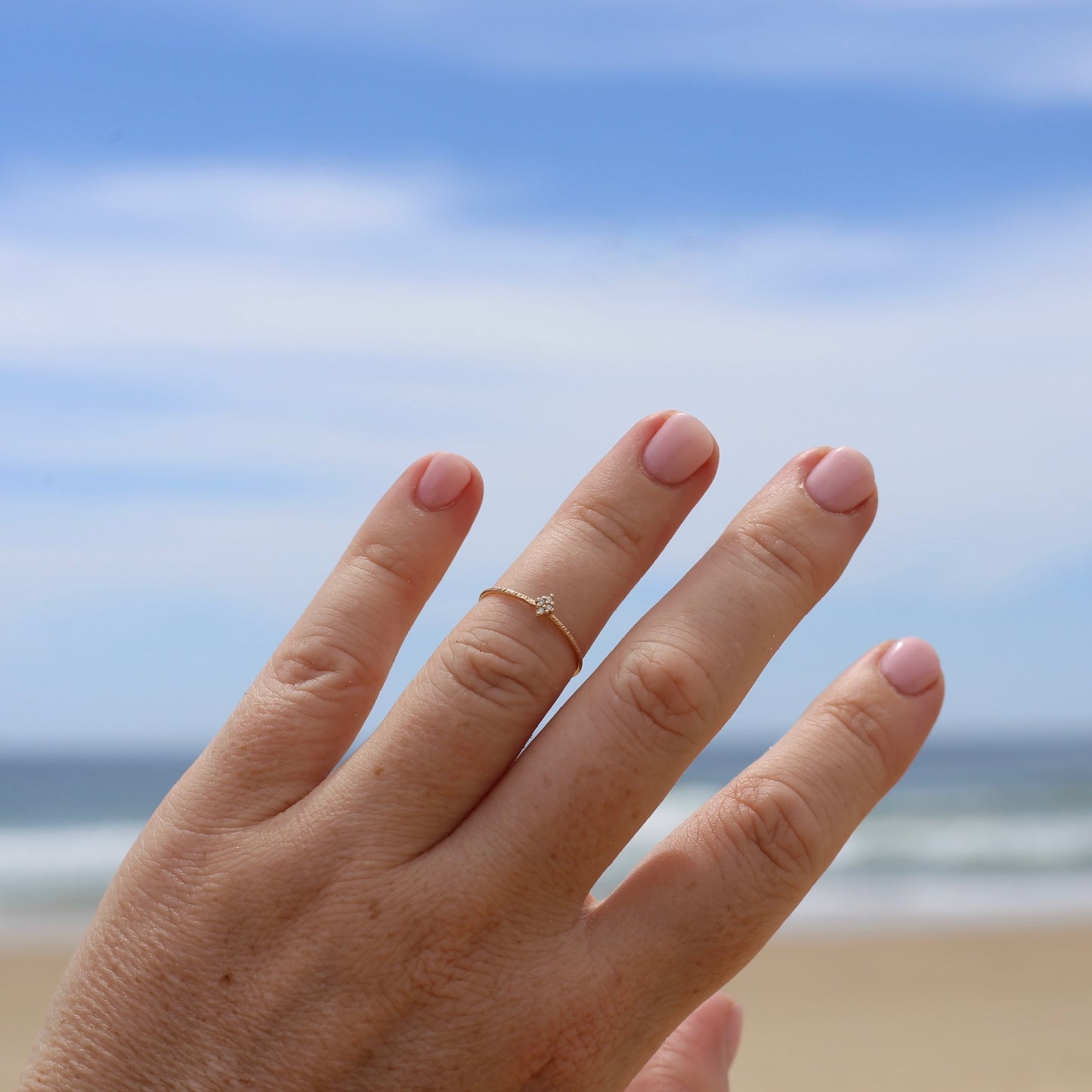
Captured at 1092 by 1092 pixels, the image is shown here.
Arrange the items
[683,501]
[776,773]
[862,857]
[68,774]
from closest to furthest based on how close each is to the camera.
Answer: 1. [776,773]
2. [683,501]
3. [862,857]
4. [68,774]

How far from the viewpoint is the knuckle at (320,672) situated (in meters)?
1.86

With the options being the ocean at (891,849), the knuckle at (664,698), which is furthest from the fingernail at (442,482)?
the ocean at (891,849)

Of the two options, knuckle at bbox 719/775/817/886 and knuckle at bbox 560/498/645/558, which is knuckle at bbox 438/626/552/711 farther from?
knuckle at bbox 719/775/817/886

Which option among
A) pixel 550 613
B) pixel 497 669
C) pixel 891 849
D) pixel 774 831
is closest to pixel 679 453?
pixel 550 613

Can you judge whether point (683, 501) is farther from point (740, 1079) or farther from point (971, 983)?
point (971, 983)

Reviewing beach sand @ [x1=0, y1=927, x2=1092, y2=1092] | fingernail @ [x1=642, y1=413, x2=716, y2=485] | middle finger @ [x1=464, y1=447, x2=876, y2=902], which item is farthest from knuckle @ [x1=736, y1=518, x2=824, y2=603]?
beach sand @ [x1=0, y1=927, x2=1092, y2=1092]

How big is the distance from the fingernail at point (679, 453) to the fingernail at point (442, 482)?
0.32 m

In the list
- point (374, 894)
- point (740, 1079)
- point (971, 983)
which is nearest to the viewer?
point (374, 894)

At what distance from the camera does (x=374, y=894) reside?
1.63 m

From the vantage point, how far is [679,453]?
A: 72.6 inches

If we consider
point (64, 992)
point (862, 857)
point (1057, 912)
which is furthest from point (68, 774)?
point (64, 992)

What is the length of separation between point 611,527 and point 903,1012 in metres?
6.84

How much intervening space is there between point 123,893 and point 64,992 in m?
0.18

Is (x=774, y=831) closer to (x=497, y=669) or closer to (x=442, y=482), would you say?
(x=497, y=669)
